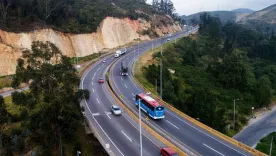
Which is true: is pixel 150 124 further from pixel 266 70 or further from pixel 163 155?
pixel 266 70

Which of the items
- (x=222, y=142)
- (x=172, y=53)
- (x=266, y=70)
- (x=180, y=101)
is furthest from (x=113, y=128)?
(x=266, y=70)

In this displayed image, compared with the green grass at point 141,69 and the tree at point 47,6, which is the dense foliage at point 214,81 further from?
the tree at point 47,6

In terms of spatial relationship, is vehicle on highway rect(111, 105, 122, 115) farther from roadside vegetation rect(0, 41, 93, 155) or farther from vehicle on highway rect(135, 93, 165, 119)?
roadside vegetation rect(0, 41, 93, 155)

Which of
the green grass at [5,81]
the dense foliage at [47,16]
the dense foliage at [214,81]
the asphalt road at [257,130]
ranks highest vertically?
the dense foliage at [47,16]

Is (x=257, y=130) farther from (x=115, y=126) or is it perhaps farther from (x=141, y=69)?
(x=115, y=126)

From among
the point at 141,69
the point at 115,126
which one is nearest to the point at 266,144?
the point at 115,126

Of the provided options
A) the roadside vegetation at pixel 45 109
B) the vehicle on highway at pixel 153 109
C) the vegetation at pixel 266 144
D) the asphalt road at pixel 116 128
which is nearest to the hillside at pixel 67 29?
the asphalt road at pixel 116 128
